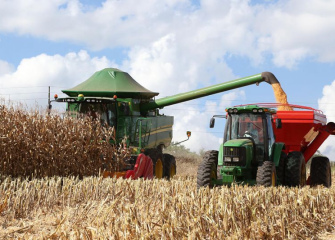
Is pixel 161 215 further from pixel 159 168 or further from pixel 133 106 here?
pixel 159 168

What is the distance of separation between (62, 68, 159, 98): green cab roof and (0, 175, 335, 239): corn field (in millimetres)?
6037

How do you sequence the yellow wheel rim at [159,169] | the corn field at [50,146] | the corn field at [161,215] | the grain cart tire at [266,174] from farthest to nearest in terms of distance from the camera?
1. the yellow wheel rim at [159,169]
2. the corn field at [50,146]
3. the grain cart tire at [266,174]
4. the corn field at [161,215]

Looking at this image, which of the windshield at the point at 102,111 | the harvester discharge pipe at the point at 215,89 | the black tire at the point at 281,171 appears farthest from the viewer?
the harvester discharge pipe at the point at 215,89

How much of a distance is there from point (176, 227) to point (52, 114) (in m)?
7.29

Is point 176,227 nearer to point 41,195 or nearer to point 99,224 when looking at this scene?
point 99,224

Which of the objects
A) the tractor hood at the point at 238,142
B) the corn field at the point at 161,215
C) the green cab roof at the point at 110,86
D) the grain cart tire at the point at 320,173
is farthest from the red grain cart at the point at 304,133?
the green cab roof at the point at 110,86

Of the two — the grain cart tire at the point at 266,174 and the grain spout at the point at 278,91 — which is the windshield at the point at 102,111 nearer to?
the grain spout at the point at 278,91

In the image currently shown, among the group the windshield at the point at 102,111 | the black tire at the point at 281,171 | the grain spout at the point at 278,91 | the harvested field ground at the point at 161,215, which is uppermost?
the grain spout at the point at 278,91

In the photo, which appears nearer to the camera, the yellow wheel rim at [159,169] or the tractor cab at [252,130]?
the tractor cab at [252,130]

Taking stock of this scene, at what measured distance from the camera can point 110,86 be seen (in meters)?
15.2

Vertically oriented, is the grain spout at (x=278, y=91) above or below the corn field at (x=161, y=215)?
above

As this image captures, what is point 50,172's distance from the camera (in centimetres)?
1095

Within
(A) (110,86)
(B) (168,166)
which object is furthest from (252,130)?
(A) (110,86)

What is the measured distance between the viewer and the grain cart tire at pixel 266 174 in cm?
896
